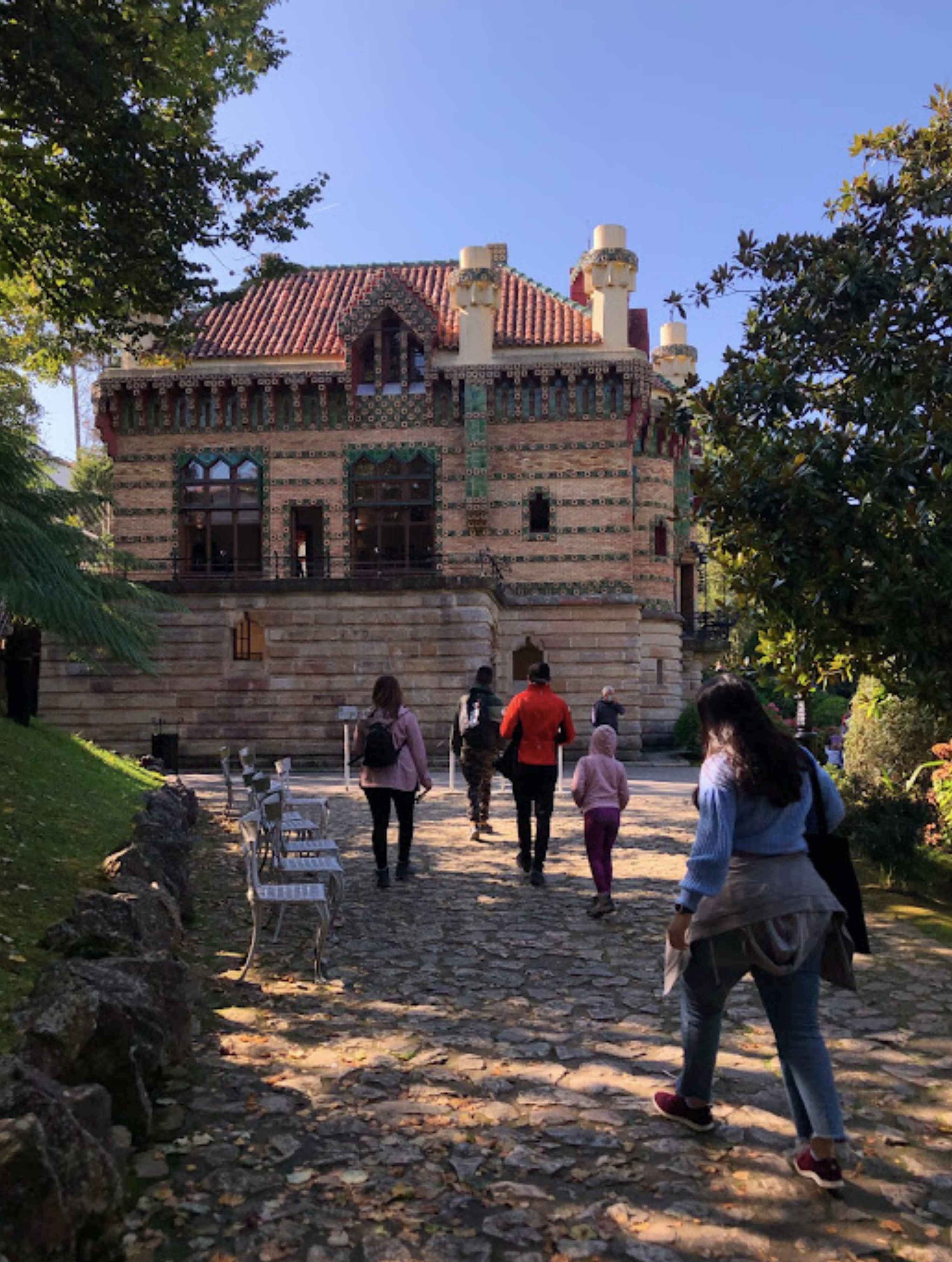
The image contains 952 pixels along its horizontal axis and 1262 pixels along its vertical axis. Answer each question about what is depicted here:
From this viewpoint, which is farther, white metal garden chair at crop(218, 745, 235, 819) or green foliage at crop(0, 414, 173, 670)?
white metal garden chair at crop(218, 745, 235, 819)

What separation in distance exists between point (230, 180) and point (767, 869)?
32.7 ft

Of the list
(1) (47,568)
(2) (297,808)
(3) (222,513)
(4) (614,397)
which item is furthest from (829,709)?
(1) (47,568)

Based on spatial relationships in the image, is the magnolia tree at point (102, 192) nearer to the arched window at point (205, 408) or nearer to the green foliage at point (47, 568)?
the green foliage at point (47, 568)

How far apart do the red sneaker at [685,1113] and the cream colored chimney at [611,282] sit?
991 inches

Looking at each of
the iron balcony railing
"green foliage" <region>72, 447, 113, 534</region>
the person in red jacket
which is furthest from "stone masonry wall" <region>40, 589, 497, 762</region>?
the person in red jacket

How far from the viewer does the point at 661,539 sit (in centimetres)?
3062

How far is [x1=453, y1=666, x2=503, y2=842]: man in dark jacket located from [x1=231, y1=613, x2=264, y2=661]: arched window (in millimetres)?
14315

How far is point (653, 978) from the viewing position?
6.23 m

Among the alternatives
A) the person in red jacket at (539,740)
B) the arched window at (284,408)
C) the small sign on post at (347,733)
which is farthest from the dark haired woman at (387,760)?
the arched window at (284,408)

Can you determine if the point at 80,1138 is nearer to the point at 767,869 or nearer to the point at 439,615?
the point at 767,869

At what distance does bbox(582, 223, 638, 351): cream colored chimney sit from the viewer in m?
27.3

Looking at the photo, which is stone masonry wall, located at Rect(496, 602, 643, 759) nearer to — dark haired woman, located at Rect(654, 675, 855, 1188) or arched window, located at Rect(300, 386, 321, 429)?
arched window, located at Rect(300, 386, 321, 429)

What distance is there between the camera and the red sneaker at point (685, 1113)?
4.04 m

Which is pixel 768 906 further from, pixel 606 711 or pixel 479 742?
pixel 606 711
